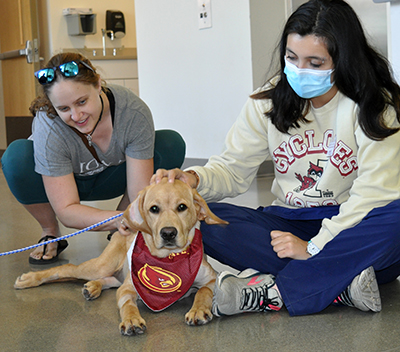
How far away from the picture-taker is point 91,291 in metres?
1.88

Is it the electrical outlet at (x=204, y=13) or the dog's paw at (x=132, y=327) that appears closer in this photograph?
the dog's paw at (x=132, y=327)

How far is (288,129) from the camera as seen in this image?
73.1 inches

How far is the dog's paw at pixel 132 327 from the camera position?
152 centimetres

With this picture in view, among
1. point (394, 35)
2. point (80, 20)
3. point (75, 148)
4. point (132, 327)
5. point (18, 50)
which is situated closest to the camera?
point (132, 327)

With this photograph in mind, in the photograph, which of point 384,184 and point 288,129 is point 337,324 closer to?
point 384,184

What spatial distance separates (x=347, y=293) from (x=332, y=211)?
0.30m

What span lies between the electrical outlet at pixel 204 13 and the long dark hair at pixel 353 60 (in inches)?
108

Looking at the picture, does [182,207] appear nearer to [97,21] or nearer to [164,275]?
[164,275]

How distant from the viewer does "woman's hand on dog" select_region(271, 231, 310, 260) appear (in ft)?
5.47

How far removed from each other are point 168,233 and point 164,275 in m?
0.16

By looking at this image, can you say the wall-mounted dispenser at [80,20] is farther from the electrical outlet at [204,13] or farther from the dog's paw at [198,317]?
the dog's paw at [198,317]

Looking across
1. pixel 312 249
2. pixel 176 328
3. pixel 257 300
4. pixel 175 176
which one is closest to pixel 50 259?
pixel 175 176

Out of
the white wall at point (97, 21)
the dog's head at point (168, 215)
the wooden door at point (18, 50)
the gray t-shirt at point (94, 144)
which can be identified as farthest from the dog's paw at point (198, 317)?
the white wall at point (97, 21)

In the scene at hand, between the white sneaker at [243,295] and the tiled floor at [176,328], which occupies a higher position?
the white sneaker at [243,295]
